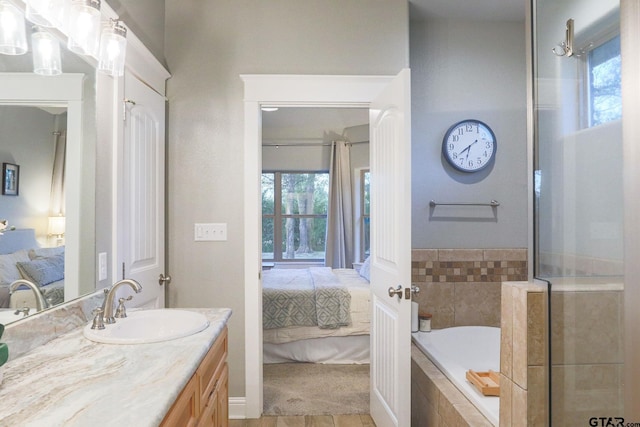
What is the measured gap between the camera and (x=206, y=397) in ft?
4.34

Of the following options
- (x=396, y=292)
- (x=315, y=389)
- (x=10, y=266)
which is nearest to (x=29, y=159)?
(x=10, y=266)

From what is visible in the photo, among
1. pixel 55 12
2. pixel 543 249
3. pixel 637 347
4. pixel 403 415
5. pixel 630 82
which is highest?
pixel 55 12

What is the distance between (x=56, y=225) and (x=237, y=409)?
165cm

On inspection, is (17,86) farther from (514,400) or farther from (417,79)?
(417,79)

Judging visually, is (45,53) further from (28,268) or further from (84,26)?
(28,268)

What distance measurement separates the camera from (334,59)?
2.44 metres

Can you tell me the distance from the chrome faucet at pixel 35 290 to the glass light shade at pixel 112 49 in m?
0.88

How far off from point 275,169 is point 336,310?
3.21m

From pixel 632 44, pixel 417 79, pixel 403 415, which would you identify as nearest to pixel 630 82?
pixel 632 44

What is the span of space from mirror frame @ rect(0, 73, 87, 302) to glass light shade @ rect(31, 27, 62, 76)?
24mm

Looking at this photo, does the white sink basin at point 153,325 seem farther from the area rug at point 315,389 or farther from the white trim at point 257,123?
the area rug at point 315,389

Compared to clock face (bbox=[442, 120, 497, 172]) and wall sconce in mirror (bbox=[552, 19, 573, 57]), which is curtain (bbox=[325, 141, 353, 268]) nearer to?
clock face (bbox=[442, 120, 497, 172])

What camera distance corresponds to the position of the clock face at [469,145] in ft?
9.13

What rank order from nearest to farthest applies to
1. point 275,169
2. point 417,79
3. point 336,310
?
point 417,79
point 336,310
point 275,169
